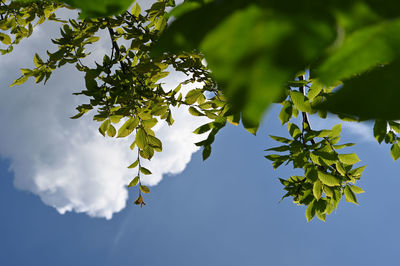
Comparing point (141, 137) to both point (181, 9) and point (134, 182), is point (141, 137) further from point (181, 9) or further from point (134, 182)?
point (181, 9)

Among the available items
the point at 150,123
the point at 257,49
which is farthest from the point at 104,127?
the point at 257,49

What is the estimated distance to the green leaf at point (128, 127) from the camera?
1966 millimetres

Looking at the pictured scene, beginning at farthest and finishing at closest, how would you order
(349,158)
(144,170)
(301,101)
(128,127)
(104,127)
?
(144,170) → (104,127) → (128,127) → (349,158) → (301,101)

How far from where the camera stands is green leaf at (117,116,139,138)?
1966mm

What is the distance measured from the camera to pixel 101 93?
2.08m

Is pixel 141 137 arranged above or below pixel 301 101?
above

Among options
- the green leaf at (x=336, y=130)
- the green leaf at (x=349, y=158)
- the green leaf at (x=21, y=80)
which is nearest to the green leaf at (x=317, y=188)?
the green leaf at (x=349, y=158)

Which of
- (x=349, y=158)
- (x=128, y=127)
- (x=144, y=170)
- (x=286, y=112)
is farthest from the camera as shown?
(x=144, y=170)

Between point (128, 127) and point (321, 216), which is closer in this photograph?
point (128, 127)

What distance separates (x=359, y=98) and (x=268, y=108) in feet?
0.37

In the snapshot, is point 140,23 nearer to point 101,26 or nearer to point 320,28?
point 101,26

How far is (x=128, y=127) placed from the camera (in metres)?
1.97

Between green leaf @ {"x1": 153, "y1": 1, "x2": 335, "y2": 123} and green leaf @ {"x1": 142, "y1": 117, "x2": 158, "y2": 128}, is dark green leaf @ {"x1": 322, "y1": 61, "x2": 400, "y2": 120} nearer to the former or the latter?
green leaf @ {"x1": 153, "y1": 1, "x2": 335, "y2": 123}

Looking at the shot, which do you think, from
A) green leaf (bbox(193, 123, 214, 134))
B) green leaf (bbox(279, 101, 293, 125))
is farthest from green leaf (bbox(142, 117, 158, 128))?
green leaf (bbox(279, 101, 293, 125))
